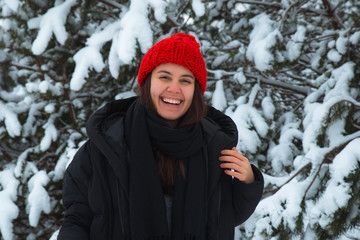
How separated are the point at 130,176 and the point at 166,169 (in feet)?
0.70

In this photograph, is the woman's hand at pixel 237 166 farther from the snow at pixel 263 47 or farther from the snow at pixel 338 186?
the snow at pixel 263 47

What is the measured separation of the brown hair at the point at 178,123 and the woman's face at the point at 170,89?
0.06 m

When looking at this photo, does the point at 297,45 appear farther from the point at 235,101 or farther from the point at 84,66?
the point at 84,66

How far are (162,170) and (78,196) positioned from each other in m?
0.44

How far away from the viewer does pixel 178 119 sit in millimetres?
1690

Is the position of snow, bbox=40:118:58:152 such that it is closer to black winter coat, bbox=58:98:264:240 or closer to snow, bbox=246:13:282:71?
black winter coat, bbox=58:98:264:240

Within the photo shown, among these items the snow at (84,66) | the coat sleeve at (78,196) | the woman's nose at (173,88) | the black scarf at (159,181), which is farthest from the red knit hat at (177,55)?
the snow at (84,66)

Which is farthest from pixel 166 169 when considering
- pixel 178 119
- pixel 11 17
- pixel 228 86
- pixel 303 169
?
pixel 11 17

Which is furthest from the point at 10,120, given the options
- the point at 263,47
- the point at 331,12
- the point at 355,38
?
the point at 331,12

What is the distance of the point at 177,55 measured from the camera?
4.98 ft

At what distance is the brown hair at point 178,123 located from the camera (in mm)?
1571

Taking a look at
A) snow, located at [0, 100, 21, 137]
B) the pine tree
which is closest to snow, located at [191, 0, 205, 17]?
the pine tree

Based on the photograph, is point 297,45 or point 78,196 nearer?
point 78,196

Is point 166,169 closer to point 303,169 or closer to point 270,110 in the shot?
point 303,169
